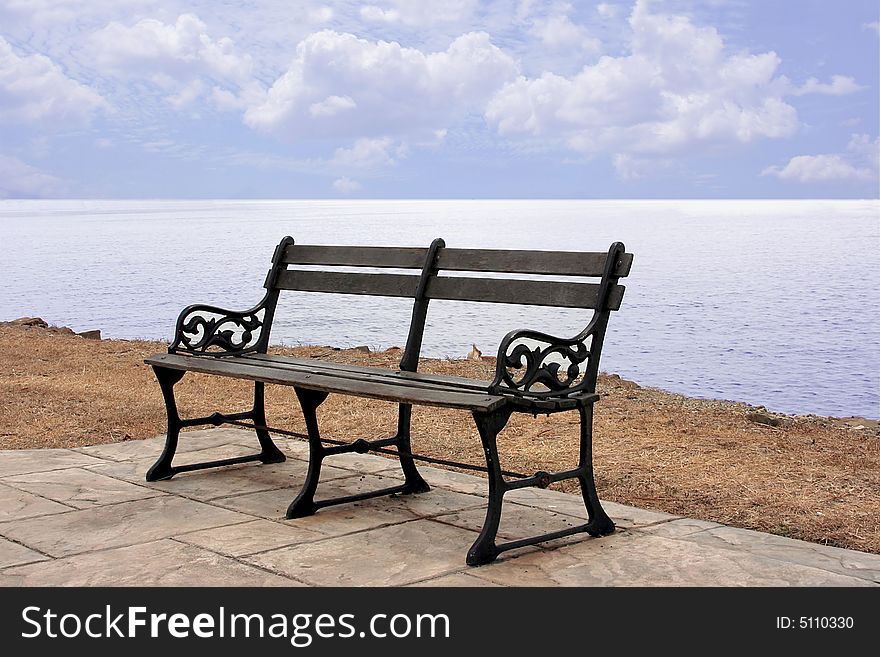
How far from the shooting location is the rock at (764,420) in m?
8.15

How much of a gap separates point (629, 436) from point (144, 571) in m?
3.98

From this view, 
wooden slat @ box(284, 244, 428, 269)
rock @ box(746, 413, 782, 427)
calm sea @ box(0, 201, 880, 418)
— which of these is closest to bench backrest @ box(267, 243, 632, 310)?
wooden slat @ box(284, 244, 428, 269)

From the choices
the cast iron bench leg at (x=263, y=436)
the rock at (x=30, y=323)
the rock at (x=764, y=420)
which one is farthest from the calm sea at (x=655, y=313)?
the cast iron bench leg at (x=263, y=436)

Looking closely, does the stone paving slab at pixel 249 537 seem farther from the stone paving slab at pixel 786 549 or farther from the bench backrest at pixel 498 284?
the stone paving slab at pixel 786 549

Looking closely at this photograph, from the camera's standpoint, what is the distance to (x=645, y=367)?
17.7 m

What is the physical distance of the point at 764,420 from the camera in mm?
8211

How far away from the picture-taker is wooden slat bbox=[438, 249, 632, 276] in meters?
4.73

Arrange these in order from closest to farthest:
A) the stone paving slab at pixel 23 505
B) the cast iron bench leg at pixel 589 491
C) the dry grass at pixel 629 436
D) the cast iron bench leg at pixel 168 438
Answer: the cast iron bench leg at pixel 589 491 → the stone paving slab at pixel 23 505 → the dry grass at pixel 629 436 → the cast iron bench leg at pixel 168 438

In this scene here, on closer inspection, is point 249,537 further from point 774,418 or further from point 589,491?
point 774,418

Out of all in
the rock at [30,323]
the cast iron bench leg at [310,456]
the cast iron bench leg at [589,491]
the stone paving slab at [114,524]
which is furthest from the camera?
the rock at [30,323]

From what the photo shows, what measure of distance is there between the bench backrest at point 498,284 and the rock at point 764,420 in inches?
129

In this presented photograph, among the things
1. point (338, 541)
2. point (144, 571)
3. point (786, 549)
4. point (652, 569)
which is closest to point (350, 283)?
point (338, 541)
